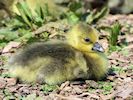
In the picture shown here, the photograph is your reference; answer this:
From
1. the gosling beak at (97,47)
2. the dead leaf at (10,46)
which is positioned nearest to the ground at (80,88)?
the gosling beak at (97,47)

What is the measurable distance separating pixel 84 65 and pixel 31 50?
42 centimetres

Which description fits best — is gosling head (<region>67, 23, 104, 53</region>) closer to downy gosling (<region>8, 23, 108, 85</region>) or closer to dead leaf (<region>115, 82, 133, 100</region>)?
downy gosling (<region>8, 23, 108, 85</region>)

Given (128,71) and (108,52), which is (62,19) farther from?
(128,71)

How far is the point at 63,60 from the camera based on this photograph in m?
4.43

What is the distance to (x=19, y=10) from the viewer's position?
608 centimetres

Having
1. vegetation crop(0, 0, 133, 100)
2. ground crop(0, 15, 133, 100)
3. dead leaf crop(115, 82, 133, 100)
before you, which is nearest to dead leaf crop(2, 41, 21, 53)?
vegetation crop(0, 0, 133, 100)

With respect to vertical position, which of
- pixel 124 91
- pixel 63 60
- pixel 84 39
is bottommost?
pixel 124 91

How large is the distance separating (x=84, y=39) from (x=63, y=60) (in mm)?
276

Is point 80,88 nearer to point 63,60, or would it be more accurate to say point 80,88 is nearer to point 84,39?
point 63,60

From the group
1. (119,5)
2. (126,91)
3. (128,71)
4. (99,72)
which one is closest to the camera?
(126,91)

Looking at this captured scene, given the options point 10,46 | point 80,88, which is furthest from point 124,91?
→ point 10,46

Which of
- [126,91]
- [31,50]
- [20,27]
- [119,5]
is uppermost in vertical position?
[119,5]

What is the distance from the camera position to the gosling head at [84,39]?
180 inches

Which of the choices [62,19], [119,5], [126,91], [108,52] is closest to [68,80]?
[126,91]
